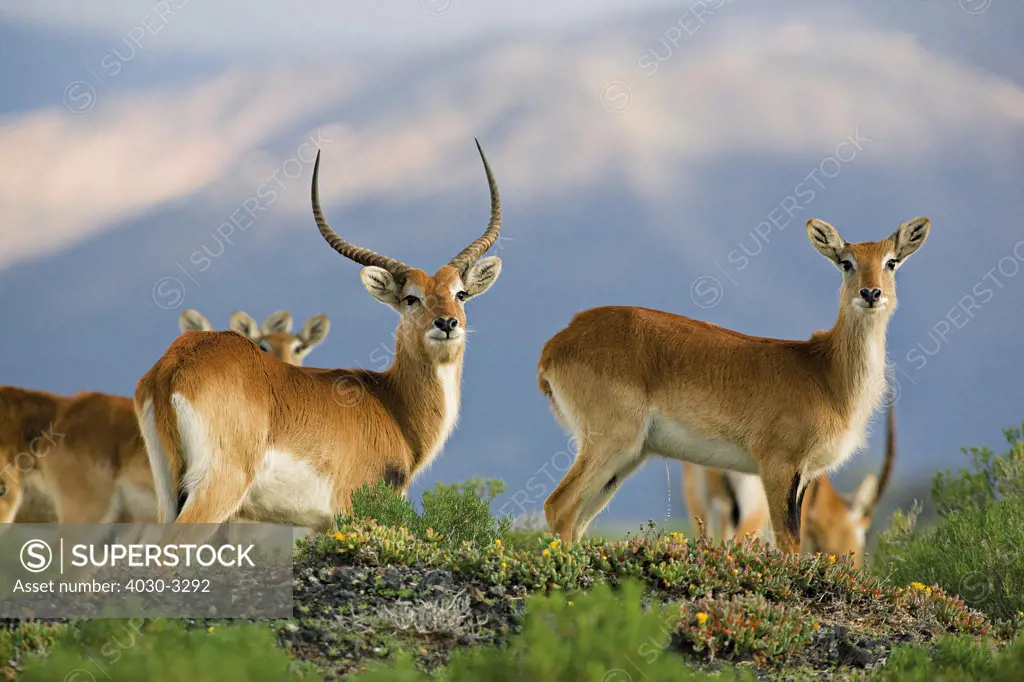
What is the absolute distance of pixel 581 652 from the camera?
5.60 m

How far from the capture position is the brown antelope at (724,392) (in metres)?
11.0

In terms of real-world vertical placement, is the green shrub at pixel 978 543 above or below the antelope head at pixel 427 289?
below

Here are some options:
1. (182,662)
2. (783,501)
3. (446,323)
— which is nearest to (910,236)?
(783,501)

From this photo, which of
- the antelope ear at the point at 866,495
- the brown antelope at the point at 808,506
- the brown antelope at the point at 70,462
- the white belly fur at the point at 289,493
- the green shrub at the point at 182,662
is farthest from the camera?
the antelope ear at the point at 866,495

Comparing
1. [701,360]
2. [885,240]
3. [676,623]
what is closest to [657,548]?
[676,623]

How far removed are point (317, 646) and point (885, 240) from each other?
7.09 metres

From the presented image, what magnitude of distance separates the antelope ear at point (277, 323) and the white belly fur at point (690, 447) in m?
6.87

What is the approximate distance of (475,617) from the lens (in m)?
7.72

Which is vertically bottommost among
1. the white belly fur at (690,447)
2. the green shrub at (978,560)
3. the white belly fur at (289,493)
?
the green shrub at (978,560)

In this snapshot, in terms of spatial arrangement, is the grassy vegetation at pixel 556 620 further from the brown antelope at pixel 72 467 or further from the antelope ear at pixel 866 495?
the brown antelope at pixel 72 467

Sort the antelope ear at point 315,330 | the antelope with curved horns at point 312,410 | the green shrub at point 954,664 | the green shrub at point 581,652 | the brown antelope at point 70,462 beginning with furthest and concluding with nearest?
the antelope ear at point 315,330 → the brown antelope at point 70,462 → the antelope with curved horns at point 312,410 → the green shrub at point 954,664 → the green shrub at point 581,652

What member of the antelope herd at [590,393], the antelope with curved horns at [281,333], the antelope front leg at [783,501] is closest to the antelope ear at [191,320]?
the antelope with curved horns at [281,333]

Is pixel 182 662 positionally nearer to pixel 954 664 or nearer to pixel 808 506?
pixel 954 664

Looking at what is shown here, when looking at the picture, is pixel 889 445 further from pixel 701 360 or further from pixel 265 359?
pixel 265 359
